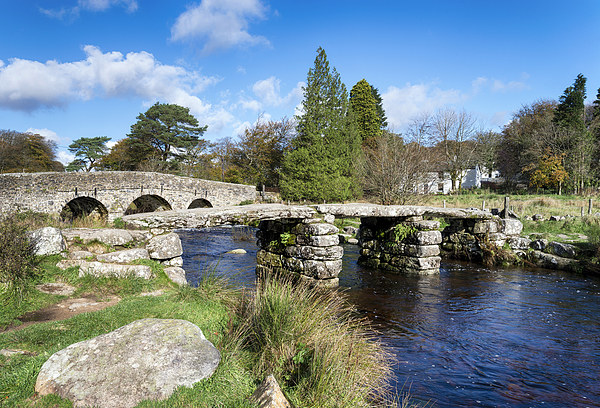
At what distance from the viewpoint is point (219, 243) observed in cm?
1781

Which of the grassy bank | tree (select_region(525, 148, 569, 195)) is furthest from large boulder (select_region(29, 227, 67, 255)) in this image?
tree (select_region(525, 148, 569, 195))

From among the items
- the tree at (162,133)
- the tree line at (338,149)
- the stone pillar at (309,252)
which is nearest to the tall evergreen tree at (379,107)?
the tree line at (338,149)

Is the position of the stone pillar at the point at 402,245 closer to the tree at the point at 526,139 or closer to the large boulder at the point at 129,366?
the large boulder at the point at 129,366

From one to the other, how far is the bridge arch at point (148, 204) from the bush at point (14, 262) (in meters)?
19.7

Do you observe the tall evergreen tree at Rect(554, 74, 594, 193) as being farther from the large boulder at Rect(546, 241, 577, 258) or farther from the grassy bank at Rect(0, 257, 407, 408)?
the grassy bank at Rect(0, 257, 407, 408)

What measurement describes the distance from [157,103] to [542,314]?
42.2 meters

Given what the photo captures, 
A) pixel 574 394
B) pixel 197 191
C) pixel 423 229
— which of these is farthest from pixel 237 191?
pixel 574 394

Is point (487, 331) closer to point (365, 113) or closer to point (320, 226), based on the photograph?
point (320, 226)

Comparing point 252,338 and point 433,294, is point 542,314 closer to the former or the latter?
point 433,294

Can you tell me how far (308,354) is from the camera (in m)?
4.14

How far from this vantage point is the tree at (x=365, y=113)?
38562mm

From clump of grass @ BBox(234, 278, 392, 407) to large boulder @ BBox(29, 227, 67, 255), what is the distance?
4.34m

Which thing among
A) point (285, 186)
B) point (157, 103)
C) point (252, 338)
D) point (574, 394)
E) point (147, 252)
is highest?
point (157, 103)

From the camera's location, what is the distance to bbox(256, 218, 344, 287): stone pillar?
934 cm
